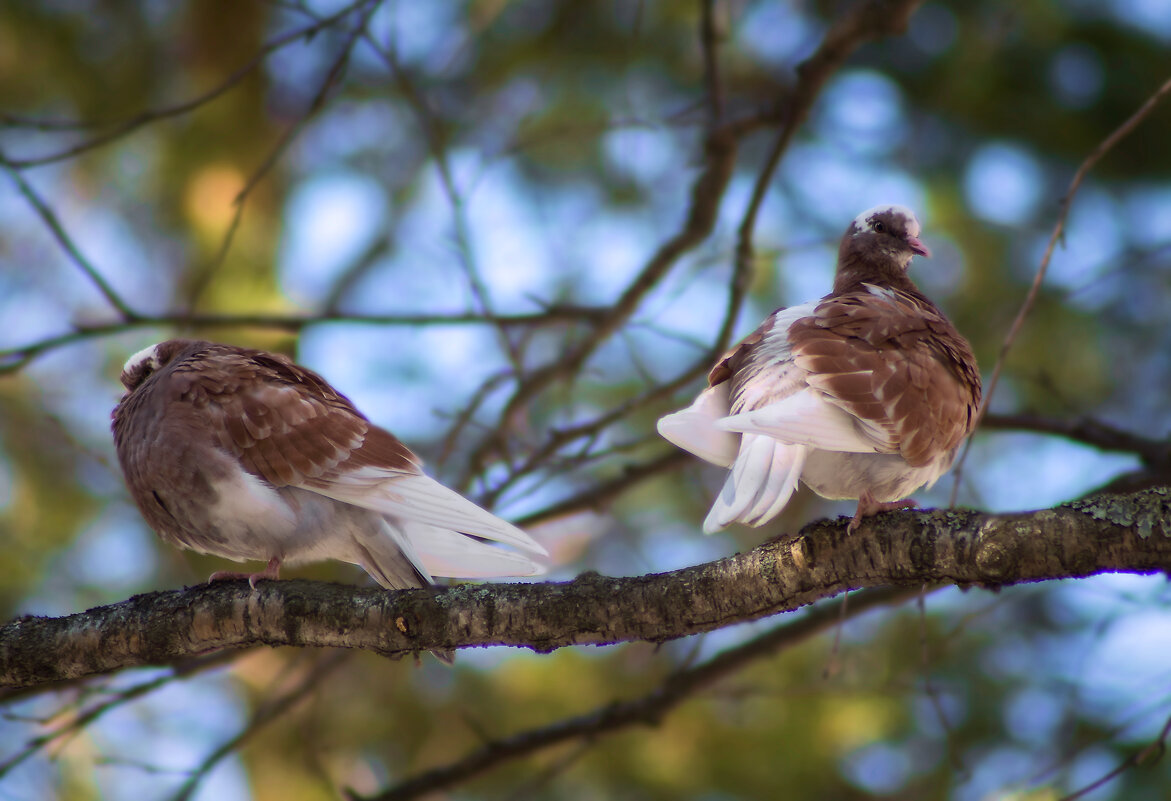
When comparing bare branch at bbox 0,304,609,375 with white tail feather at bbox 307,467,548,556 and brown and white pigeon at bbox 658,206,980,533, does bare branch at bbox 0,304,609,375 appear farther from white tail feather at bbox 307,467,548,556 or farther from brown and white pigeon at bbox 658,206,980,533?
brown and white pigeon at bbox 658,206,980,533

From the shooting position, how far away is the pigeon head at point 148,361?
4117 millimetres

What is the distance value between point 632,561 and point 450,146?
271cm

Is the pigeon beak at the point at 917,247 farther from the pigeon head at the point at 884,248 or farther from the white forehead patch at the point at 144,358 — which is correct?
the white forehead patch at the point at 144,358

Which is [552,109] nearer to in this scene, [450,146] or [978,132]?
[450,146]

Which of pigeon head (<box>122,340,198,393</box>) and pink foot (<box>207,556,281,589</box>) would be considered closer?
pink foot (<box>207,556,281,589</box>)

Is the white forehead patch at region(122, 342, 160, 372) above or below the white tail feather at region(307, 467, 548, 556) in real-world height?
above

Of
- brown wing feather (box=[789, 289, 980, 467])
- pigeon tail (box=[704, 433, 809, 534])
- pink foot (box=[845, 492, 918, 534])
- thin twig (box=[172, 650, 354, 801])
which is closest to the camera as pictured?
pink foot (box=[845, 492, 918, 534])

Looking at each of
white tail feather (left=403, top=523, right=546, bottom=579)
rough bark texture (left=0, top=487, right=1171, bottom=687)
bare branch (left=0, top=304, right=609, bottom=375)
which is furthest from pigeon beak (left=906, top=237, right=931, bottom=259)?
rough bark texture (left=0, top=487, right=1171, bottom=687)

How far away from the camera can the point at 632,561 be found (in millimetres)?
6434

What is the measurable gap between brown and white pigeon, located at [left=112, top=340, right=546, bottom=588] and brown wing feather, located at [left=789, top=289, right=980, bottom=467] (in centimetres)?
105

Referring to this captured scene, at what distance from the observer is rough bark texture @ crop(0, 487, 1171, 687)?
188 centimetres

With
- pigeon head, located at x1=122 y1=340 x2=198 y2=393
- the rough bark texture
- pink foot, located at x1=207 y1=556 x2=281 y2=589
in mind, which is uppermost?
pigeon head, located at x1=122 y1=340 x2=198 y2=393

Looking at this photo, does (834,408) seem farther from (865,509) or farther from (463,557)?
(463,557)

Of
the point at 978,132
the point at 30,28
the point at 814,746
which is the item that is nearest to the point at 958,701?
the point at 814,746
